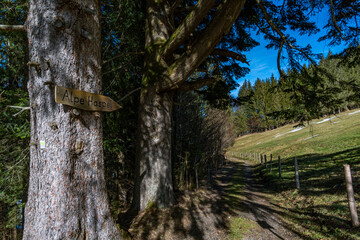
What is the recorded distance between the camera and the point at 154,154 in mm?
4402

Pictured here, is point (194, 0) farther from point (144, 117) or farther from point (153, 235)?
point (153, 235)

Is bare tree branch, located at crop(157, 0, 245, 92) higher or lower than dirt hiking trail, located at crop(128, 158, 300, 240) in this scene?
higher

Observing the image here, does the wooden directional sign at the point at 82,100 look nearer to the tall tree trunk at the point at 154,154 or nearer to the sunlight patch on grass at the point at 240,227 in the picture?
the tall tree trunk at the point at 154,154

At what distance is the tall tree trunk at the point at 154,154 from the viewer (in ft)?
14.2

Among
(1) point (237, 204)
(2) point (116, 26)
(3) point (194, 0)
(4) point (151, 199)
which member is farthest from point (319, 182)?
(2) point (116, 26)

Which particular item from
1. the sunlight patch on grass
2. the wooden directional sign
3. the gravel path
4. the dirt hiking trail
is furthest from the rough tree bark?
the gravel path

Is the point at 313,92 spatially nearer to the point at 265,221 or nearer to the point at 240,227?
the point at 265,221

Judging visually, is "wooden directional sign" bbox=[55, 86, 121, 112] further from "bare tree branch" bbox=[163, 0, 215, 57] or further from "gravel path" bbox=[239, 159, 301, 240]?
"gravel path" bbox=[239, 159, 301, 240]

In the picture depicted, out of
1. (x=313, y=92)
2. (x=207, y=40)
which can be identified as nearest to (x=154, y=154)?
(x=207, y=40)

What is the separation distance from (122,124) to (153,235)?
416 centimetres

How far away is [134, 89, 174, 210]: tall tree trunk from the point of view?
4.32m

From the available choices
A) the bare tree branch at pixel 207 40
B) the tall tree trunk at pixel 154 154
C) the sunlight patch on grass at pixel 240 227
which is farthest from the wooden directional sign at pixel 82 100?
the sunlight patch on grass at pixel 240 227

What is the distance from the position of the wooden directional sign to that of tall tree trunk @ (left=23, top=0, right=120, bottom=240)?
0.26ft

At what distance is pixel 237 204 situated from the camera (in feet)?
19.1
